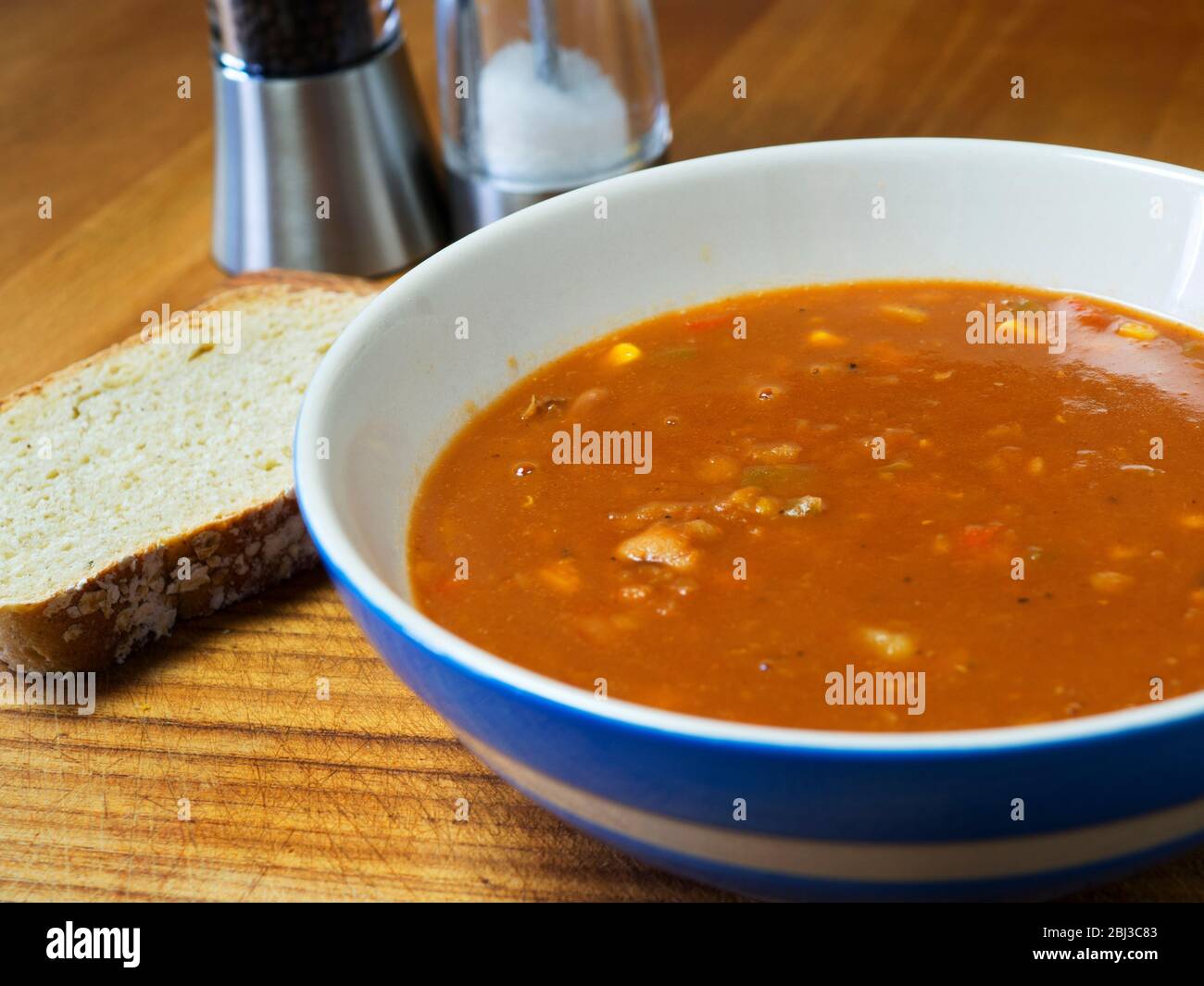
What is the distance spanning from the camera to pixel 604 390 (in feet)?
7.64

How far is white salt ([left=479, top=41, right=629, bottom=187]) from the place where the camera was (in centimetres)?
315

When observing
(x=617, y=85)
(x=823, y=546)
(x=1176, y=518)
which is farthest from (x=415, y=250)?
(x=1176, y=518)

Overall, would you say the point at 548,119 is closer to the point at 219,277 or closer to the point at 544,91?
the point at 544,91

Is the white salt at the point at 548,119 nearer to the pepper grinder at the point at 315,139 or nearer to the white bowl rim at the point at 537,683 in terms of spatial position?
the pepper grinder at the point at 315,139

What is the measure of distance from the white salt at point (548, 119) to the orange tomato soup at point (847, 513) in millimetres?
790

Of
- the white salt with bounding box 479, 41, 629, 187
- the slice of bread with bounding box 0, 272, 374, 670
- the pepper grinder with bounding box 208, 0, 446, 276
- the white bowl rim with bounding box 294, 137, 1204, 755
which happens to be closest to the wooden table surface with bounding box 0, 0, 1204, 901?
the slice of bread with bounding box 0, 272, 374, 670

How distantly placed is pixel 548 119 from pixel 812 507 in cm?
144

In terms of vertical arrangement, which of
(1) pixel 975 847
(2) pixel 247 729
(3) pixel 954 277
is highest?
(3) pixel 954 277

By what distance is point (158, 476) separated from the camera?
2605 mm

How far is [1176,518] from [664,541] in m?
0.67

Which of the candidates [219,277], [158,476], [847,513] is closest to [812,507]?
[847,513]

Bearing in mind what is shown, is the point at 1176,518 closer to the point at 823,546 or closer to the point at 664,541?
the point at 823,546

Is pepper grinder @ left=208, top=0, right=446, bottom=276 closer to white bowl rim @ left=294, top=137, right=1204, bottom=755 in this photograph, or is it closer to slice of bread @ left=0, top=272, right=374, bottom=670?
slice of bread @ left=0, top=272, right=374, bottom=670

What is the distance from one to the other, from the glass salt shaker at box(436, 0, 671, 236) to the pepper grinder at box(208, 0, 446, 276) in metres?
0.16
